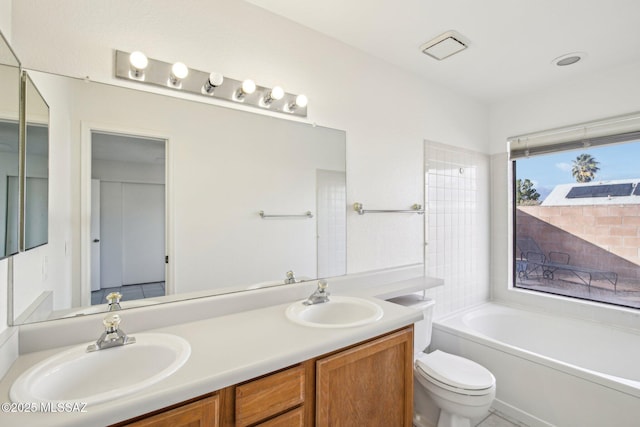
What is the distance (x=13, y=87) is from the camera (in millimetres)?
941

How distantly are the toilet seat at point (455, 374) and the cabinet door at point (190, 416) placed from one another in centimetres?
128

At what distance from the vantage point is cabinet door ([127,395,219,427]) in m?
0.78

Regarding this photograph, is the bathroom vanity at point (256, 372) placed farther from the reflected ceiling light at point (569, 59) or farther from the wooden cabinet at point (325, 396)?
the reflected ceiling light at point (569, 59)

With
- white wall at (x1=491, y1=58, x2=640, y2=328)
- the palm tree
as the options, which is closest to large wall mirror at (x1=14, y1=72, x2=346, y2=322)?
white wall at (x1=491, y1=58, x2=640, y2=328)

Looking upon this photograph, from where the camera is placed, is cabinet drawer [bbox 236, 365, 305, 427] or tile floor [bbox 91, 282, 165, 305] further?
tile floor [bbox 91, 282, 165, 305]

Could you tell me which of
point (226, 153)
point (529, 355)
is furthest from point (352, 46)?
point (529, 355)

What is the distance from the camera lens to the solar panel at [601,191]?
7.83 ft

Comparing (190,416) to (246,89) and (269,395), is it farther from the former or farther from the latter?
(246,89)

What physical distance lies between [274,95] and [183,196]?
72 centimetres

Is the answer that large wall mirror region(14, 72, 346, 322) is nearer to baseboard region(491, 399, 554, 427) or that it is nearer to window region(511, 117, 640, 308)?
baseboard region(491, 399, 554, 427)

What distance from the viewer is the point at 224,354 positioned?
3.28ft

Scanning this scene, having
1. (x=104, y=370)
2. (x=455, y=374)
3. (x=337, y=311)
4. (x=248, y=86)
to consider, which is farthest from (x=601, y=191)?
(x=104, y=370)

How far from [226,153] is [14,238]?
0.86 m

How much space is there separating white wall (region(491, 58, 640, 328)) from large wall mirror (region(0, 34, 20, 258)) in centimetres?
344
